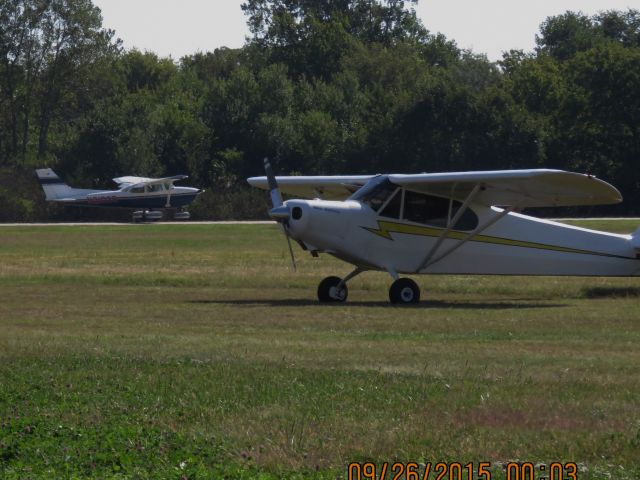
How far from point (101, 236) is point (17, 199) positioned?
2613cm

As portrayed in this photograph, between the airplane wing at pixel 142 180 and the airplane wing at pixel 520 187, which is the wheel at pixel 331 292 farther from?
the airplane wing at pixel 142 180

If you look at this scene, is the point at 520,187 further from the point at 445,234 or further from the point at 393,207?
the point at 393,207

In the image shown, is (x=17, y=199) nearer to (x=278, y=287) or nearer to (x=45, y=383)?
(x=278, y=287)

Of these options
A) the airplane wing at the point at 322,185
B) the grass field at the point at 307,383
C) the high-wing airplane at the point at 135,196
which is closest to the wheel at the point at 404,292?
the grass field at the point at 307,383

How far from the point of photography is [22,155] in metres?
90.1

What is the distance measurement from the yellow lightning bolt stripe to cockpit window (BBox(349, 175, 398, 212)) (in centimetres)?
38

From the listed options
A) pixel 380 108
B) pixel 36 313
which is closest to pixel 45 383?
pixel 36 313

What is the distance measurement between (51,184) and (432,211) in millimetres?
49051

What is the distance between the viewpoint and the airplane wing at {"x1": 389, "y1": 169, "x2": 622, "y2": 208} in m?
19.8

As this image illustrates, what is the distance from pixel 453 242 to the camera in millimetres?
21531

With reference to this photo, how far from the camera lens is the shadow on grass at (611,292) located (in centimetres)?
2192

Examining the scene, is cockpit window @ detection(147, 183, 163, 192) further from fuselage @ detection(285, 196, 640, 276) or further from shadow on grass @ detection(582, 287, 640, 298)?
fuselage @ detection(285, 196, 640, 276)

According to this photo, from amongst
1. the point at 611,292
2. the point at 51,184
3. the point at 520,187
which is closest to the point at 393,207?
the point at 520,187
